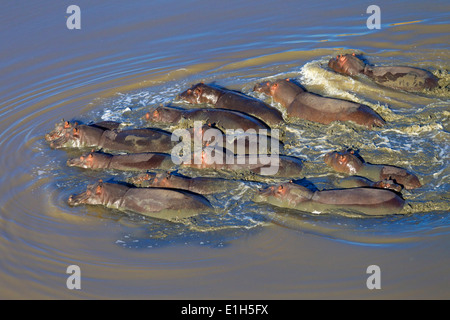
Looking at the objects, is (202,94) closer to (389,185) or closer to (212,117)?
(212,117)

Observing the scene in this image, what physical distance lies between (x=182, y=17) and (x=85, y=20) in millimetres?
2981

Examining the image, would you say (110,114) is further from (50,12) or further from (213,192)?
(50,12)

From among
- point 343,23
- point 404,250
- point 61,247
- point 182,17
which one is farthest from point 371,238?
point 182,17

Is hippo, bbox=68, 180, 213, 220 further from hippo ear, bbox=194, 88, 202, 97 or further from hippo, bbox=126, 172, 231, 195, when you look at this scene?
hippo ear, bbox=194, 88, 202, 97

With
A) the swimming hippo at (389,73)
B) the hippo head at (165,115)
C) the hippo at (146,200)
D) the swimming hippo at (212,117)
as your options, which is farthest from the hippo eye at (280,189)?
the swimming hippo at (389,73)

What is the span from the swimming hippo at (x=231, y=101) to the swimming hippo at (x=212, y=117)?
30 centimetres

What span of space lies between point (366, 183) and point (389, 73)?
4.35m

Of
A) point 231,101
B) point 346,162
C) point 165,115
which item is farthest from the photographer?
point 231,101

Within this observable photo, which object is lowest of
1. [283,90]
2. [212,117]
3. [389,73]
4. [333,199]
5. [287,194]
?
[333,199]

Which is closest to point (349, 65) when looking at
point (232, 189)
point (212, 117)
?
point (212, 117)

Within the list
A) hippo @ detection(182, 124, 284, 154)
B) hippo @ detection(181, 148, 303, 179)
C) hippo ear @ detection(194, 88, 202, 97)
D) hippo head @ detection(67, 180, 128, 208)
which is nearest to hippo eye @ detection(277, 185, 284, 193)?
hippo @ detection(181, 148, 303, 179)

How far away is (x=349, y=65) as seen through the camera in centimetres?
1207

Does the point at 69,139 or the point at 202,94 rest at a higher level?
the point at 202,94

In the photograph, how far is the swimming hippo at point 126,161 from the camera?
931 centimetres
